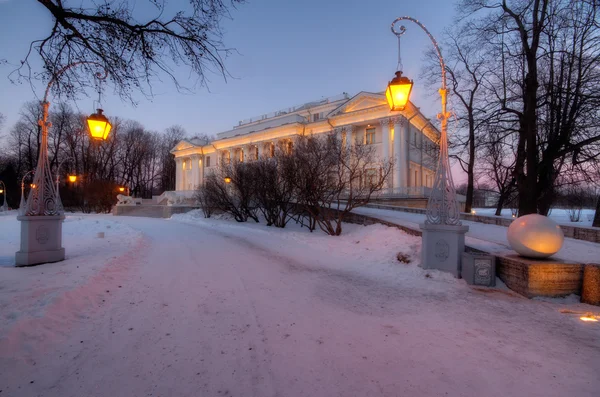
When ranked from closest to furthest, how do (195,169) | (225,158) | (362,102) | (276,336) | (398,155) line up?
(276,336)
(398,155)
(362,102)
(225,158)
(195,169)

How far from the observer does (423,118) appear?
124ft

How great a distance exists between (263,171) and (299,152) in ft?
9.40

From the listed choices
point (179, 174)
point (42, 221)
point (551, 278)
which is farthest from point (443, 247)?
point (179, 174)

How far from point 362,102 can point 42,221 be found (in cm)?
3335

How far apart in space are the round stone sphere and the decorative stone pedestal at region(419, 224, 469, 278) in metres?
0.97

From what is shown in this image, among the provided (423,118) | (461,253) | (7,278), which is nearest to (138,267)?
(7,278)

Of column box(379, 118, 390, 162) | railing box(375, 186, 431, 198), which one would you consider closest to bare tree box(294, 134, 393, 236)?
railing box(375, 186, 431, 198)

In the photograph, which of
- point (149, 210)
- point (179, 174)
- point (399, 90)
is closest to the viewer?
point (399, 90)

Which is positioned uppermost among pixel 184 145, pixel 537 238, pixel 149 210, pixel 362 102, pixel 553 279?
pixel 362 102

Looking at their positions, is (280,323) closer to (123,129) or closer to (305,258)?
(305,258)

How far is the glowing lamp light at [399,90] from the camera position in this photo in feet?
21.4

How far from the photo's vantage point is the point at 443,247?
6652mm

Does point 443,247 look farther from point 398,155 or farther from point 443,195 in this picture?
point 398,155

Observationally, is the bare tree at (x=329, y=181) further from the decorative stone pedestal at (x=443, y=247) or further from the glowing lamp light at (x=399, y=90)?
the glowing lamp light at (x=399, y=90)
